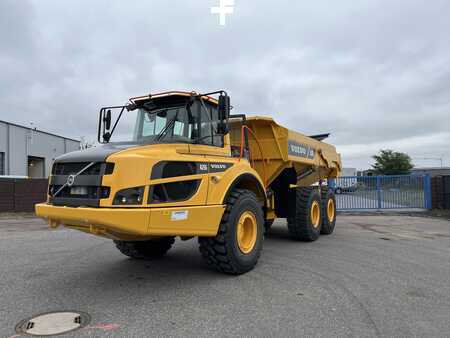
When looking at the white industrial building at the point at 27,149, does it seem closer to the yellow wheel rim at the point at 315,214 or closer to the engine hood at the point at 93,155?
the yellow wheel rim at the point at 315,214

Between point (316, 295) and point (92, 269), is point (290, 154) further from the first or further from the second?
point (92, 269)

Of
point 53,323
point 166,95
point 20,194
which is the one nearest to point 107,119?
point 166,95

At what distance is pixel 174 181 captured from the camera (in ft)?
16.0

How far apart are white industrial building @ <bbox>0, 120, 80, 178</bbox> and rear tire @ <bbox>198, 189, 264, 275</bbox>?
24498 mm

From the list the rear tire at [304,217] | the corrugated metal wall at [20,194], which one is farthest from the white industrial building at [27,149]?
the rear tire at [304,217]

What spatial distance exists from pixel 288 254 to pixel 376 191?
36.6 ft

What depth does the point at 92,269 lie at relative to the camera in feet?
20.8

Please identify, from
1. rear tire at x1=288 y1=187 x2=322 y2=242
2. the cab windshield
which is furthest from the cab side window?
rear tire at x1=288 y1=187 x2=322 y2=242

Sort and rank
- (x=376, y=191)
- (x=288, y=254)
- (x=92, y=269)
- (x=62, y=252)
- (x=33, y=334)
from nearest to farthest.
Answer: (x=33, y=334) → (x=92, y=269) → (x=288, y=254) → (x=62, y=252) → (x=376, y=191)

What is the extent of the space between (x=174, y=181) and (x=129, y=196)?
64cm

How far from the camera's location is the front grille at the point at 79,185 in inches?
178

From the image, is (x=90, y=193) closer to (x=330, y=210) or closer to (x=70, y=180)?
(x=70, y=180)

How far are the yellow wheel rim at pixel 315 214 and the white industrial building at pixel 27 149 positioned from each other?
75.3 ft

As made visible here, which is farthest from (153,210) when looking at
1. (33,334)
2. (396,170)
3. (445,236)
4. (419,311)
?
(396,170)
